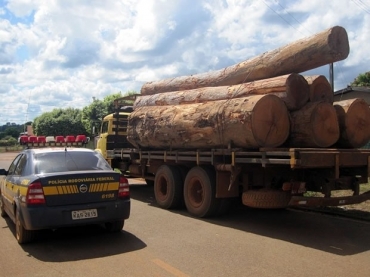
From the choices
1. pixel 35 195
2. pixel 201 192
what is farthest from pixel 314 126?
pixel 35 195

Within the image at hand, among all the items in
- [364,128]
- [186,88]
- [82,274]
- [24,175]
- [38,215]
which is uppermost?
[186,88]

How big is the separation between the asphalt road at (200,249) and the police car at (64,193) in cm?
43

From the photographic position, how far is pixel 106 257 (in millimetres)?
5969

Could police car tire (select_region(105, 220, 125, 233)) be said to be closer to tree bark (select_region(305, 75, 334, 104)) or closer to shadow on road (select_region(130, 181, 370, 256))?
shadow on road (select_region(130, 181, 370, 256))

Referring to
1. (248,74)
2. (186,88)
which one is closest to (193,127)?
(248,74)

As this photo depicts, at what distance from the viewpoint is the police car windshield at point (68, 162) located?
267 inches

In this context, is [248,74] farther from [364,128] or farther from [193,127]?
[364,128]

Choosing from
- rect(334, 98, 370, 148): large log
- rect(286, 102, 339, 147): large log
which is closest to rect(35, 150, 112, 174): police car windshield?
rect(286, 102, 339, 147): large log

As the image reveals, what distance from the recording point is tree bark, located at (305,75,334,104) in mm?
8359

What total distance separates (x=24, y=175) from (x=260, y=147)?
13.3 feet

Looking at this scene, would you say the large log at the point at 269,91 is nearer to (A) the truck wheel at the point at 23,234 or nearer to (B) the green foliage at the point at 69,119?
(A) the truck wheel at the point at 23,234

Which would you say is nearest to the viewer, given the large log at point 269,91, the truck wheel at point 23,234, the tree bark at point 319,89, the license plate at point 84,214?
the license plate at point 84,214

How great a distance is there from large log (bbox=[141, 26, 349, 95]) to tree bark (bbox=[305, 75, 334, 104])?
26cm

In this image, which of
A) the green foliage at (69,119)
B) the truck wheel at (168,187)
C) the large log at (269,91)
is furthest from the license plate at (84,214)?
the green foliage at (69,119)
